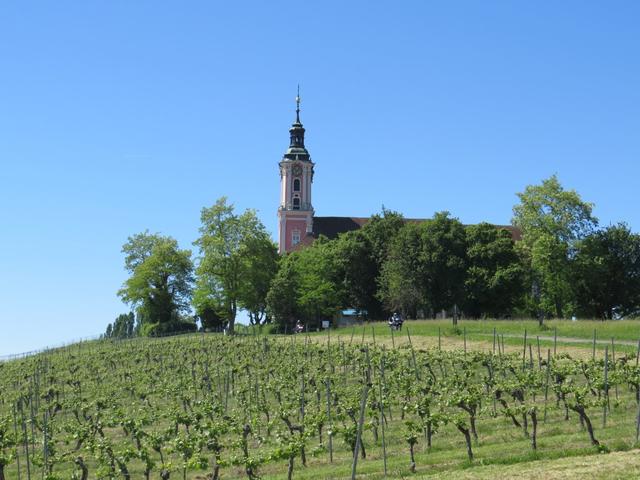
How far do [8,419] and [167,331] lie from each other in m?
51.6

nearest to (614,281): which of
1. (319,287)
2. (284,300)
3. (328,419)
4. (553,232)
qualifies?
(553,232)

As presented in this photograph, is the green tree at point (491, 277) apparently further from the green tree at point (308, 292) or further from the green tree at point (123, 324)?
the green tree at point (123, 324)

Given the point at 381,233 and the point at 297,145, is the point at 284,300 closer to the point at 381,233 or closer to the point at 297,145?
the point at 381,233

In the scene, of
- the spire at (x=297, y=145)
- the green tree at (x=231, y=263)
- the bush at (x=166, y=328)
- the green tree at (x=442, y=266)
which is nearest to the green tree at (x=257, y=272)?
the green tree at (x=231, y=263)

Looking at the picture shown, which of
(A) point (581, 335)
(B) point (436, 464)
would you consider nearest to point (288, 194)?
(A) point (581, 335)

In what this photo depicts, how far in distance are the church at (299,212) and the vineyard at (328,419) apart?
2320 inches

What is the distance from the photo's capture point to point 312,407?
26938 mm

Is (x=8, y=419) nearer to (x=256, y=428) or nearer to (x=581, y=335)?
(x=256, y=428)

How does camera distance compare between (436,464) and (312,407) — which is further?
(312,407)

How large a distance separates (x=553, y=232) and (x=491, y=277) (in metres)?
6.29

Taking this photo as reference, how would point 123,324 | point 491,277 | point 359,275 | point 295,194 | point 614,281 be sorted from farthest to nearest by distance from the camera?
1. point 295,194
2. point 123,324
3. point 359,275
4. point 614,281
5. point 491,277

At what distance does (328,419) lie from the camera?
23156mm

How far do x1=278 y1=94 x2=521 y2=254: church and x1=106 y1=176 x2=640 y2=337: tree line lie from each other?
26.7m

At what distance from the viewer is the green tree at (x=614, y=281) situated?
6725 centimetres
